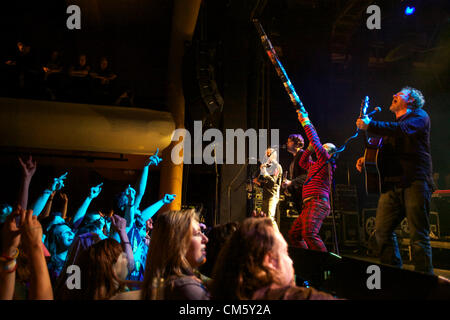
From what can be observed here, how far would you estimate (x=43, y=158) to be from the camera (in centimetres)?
955

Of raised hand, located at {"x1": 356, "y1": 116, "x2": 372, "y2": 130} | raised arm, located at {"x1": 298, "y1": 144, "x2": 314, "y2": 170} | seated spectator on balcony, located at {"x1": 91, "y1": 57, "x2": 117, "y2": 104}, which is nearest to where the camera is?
raised hand, located at {"x1": 356, "y1": 116, "x2": 372, "y2": 130}

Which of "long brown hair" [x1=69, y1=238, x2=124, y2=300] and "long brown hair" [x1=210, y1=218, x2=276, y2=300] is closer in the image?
"long brown hair" [x1=210, y1=218, x2=276, y2=300]

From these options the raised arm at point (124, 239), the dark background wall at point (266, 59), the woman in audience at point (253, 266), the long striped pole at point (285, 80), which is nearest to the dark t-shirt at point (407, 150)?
the long striped pole at point (285, 80)

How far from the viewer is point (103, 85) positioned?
8.59m

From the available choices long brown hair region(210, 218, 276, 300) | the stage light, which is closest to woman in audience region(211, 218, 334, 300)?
long brown hair region(210, 218, 276, 300)

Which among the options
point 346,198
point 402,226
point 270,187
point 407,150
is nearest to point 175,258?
point 407,150

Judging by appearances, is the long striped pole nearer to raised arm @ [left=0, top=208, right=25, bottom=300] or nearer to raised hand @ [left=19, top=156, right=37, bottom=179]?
raised hand @ [left=19, top=156, right=37, bottom=179]

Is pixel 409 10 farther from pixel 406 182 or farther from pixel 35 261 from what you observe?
pixel 35 261

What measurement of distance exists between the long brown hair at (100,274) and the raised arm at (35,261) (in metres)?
0.47

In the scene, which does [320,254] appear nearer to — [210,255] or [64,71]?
[210,255]

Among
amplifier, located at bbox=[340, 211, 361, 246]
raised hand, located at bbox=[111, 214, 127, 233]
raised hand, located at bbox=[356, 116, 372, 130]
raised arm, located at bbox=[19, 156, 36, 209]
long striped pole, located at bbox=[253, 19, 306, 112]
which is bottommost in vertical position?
amplifier, located at bbox=[340, 211, 361, 246]

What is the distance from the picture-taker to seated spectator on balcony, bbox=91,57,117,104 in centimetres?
844

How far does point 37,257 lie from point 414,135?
106 inches

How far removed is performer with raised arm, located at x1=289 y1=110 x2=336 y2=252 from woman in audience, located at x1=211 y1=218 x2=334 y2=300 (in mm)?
2202
